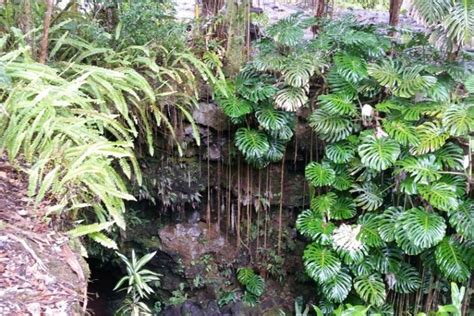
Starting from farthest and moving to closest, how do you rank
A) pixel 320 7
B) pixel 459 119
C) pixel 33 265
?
pixel 320 7
pixel 459 119
pixel 33 265

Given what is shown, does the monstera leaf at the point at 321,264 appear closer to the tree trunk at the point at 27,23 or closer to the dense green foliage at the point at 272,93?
the dense green foliage at the point at 272,93

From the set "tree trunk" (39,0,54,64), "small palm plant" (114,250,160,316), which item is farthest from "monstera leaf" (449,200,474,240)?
"tree trunk" (39,0,54,64)

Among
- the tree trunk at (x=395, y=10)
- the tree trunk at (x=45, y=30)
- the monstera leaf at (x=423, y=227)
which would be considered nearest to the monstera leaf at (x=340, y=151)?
the monstera leaf at (x=423, y=227)

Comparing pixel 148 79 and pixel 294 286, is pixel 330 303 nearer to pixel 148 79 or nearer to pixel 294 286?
pixel 294 286

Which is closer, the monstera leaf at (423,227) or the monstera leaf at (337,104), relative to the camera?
the monstera leaf at (423,227)

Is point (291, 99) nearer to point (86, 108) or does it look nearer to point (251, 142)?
point (251, 142)

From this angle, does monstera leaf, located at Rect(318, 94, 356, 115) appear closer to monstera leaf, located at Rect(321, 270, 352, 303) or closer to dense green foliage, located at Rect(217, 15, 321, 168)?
dense green foliage, located at Rect(217, 15, 321, 168)

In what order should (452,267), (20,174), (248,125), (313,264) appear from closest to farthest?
1. (20,174)
2. (452,267)
3. (313,264)
4. (248,125)

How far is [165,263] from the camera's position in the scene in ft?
12.9

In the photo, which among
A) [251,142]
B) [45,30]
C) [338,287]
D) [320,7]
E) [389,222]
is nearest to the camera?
[45,30]

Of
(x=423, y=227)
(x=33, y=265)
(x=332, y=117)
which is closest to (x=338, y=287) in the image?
(x=423, y=227)

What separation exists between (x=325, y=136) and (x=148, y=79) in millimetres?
1321

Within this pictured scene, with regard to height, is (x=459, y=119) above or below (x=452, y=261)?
above

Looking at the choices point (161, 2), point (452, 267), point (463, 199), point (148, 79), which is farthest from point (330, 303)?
point (161, 2)
